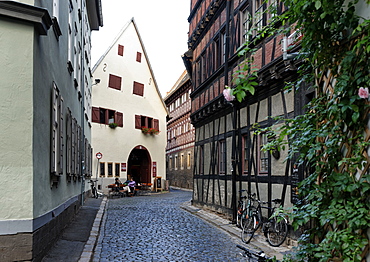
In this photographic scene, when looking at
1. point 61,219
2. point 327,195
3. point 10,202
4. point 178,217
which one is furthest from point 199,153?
point 327,195

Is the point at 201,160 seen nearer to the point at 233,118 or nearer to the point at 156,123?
the point at 233,118

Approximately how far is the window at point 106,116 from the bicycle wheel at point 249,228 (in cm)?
2143

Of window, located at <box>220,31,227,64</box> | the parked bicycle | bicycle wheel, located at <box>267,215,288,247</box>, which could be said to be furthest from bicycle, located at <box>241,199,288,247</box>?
window, located at <box>220,31,227,64</box>

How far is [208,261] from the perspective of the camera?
27.4 ft

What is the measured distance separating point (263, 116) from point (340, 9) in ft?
27.7

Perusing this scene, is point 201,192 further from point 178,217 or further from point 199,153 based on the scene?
point 178,217

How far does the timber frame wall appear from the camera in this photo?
1070 cm

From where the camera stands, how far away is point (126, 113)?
3353cm

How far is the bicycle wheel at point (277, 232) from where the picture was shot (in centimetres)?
970

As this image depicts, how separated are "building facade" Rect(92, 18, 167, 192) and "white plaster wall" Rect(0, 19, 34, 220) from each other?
77.7 ft

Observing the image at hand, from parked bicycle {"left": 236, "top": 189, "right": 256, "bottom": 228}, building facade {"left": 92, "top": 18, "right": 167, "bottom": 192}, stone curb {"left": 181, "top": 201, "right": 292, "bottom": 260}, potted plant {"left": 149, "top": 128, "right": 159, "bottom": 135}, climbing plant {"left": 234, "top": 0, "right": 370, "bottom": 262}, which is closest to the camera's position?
climbing plant {"left": 234, "top": 0, "right": 370, "bottom": 262}

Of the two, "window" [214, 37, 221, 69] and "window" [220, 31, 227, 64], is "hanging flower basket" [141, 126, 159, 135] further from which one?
"window" [220, 31, 227, 64]

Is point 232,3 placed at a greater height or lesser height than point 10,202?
greater

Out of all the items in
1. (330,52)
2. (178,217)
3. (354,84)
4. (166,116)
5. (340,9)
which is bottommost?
(178,217)
